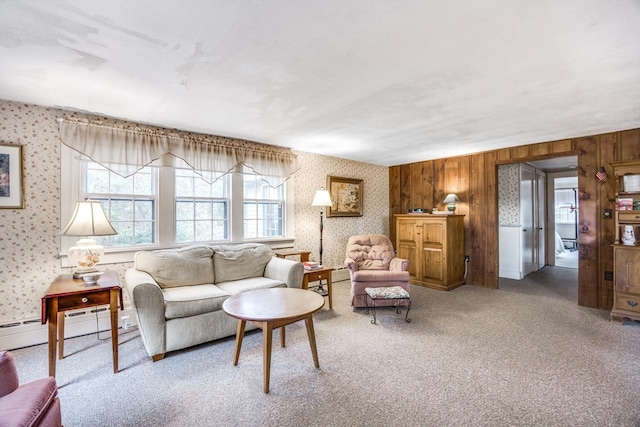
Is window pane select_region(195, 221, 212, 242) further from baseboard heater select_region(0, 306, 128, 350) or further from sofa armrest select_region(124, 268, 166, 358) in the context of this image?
sofa armrest select_region(124, 268, 166, 358)

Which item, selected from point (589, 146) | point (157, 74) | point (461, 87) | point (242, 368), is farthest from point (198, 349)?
point (589, 146)

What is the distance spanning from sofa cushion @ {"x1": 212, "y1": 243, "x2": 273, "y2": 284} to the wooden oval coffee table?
2.87 ft

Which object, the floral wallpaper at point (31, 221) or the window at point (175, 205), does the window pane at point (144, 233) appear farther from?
the floral wallpaper at point (31, 221)

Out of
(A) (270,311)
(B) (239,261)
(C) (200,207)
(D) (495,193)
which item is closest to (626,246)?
(D) (495,193)

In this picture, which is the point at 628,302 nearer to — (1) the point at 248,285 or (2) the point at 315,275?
(2) the point at 315,275

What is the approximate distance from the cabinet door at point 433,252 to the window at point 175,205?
227cm

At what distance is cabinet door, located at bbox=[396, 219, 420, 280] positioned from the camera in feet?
16.6

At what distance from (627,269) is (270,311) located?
394 cm

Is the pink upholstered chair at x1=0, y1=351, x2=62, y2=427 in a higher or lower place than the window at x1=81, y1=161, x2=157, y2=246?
lower

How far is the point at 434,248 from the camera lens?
4.79 meters

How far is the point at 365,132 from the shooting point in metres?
3.73

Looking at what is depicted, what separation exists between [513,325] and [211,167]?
401 cm

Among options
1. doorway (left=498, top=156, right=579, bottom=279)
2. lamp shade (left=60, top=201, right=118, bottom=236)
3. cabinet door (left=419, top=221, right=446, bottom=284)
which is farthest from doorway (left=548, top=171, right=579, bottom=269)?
lamp shade (left=60, top=201, right=118, bottom=236)

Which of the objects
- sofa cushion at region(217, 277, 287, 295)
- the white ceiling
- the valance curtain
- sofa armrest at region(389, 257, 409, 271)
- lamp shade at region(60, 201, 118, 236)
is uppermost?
the white ceiling
